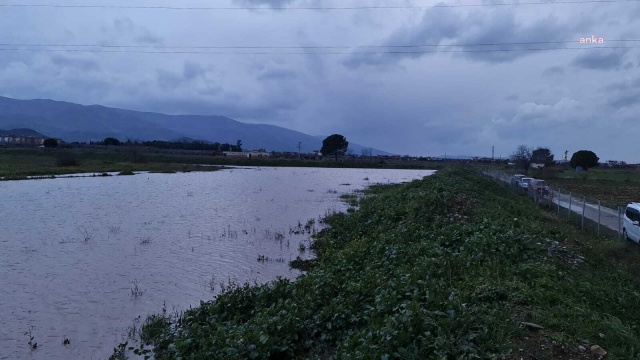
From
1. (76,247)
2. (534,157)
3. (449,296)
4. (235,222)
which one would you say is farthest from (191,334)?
(534,157)

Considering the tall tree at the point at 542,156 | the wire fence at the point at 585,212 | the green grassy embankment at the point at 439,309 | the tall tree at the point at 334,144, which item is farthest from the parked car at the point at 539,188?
the tall tree at the point at 334,144

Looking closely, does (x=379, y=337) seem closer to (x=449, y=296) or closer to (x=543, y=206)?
(x=449, y=296)

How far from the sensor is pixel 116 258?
17906 millimetres

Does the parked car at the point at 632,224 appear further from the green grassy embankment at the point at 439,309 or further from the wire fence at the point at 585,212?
the green grassy embankment at the point at 439,309

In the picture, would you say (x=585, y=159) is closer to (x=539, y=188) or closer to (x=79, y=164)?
(x=539, y=188)

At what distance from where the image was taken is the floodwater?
11.2 metres

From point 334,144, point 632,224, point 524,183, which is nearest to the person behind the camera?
point 632,224

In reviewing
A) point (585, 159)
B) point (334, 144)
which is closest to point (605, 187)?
point (585, 159)

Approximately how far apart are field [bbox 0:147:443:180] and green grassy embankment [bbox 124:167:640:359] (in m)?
54.7

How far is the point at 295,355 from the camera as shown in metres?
8.10

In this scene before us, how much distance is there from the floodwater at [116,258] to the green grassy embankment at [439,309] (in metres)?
1.93

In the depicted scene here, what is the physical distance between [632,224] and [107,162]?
90.8m

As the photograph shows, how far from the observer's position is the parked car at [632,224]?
18.2 meters

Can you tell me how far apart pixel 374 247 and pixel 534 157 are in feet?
324
